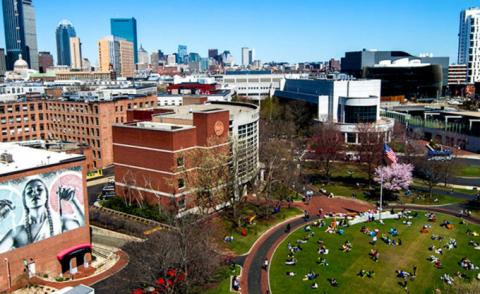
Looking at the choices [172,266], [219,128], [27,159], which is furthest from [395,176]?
[27,159]

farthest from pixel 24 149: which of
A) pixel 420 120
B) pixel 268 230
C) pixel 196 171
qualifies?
pixel 420 120

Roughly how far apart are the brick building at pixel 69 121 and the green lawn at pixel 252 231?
1679 inches

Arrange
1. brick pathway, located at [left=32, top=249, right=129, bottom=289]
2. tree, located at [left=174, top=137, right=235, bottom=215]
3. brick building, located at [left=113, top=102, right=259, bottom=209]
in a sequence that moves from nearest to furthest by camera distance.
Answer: brick pathway, located at [left=32, top=249, right=129, bottom=289], tree, located at [left=174, top=137, right=235, bottom=215], brick building, located at [left=113, top=102, right=259, bottom=209]

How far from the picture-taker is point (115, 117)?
92812 millimetres

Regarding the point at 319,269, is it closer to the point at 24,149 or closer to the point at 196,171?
the point at 196,171

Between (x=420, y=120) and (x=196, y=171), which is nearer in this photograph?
(x=196, y=171)

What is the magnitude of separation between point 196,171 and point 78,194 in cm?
1805

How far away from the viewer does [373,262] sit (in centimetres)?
4734

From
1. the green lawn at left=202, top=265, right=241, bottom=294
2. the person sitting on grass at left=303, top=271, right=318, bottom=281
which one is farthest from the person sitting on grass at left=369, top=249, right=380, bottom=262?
the green lawn at left=202, top=265, right=241, bottom=294

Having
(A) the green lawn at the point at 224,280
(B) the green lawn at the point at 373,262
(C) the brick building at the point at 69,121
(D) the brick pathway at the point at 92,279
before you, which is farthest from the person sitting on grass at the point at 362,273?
(C) the brick building at the point at 69,121

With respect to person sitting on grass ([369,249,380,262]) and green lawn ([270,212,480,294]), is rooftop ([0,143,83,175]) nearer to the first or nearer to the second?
green lawn ([270,212,480,294])

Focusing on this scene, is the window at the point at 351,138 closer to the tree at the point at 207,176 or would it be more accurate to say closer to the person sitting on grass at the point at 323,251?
the tree at the point at 207,176

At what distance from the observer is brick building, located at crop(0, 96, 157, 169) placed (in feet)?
296

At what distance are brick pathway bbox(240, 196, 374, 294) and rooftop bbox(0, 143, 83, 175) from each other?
21.6m
